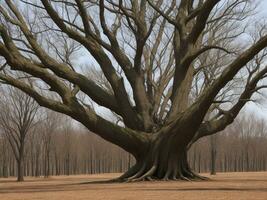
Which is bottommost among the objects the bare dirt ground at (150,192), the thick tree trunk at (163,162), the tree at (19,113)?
the bare dirt ground at (150,192)

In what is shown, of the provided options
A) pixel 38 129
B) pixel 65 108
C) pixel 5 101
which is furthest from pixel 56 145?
pixel 65 108

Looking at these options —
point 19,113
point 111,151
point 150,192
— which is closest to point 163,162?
point 150,192

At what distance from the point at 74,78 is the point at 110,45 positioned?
2845 mm

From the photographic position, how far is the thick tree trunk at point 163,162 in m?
21.4

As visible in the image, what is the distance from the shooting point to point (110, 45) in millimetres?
24234

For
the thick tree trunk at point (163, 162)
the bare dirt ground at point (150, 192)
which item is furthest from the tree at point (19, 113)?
the bare dirt ground at point (150, 192)

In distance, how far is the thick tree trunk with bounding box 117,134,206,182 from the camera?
21422 millimetres

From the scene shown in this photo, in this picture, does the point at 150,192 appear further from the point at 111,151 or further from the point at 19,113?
the point at 111,151

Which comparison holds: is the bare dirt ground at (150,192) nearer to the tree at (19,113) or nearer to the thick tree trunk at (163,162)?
the thick tree trunk at (163,162)

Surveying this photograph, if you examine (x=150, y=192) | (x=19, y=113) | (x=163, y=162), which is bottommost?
(x=150, y=192)

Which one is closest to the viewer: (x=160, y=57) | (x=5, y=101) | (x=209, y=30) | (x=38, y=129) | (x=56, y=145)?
(x=209, y=30)

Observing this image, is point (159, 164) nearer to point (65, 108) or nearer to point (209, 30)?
point (65, 108)

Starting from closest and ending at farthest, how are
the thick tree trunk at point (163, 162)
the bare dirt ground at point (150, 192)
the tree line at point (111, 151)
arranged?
the bare dirt ground at point (150, 192) → the thick tree trunk at point (163, 162) → the tree line at point (111, 151)

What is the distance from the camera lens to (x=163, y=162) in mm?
21656
